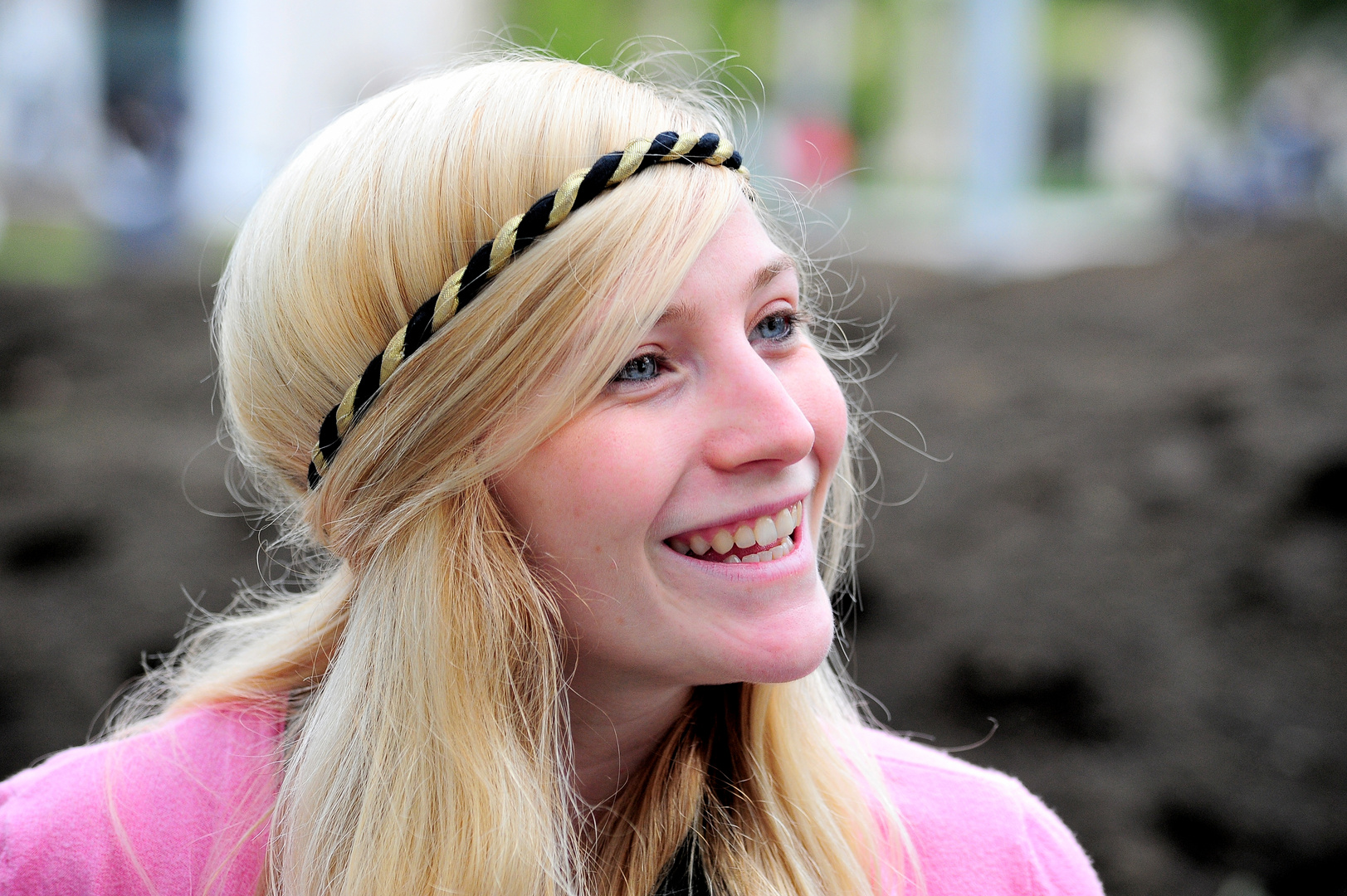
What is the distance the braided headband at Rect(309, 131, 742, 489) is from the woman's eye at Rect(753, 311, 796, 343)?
0.26 meters

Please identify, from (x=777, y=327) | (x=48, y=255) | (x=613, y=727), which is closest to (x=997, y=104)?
(x=777, y=327)

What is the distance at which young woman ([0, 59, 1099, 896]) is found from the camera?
147cm

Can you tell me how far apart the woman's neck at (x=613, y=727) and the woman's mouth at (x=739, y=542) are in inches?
8.6

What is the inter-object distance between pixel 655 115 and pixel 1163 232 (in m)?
15.7

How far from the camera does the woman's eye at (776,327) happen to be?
1.65m

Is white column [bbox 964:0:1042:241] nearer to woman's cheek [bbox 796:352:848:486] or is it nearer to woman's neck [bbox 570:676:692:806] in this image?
woman's cheek [bbox 796:352:848:486]

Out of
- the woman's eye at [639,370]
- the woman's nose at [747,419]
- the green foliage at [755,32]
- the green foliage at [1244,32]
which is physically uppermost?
the woman's eye at [639,370]

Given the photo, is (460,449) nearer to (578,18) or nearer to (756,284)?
(756,284)

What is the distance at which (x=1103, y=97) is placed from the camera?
85.4ft

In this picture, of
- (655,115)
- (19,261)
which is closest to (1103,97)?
(19,261)

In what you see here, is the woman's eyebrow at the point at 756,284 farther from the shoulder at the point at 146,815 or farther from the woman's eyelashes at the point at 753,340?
the shoulder at the point at 146,815

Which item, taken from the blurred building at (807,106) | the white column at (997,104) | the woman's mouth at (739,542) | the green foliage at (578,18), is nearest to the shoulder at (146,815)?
the woman's mouth at (739,542)

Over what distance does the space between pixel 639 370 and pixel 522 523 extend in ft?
0.84

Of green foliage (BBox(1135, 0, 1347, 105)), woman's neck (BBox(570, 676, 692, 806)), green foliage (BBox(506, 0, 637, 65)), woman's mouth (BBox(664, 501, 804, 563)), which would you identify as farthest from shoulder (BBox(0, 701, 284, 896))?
green foliage (BBox(1135, 0, 1347, 105))
